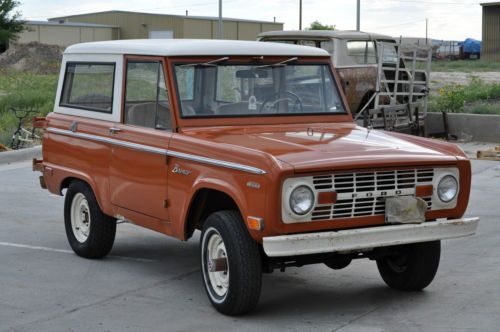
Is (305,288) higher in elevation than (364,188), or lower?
lower

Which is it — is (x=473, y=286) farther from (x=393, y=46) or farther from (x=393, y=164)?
(x=393, y=46)

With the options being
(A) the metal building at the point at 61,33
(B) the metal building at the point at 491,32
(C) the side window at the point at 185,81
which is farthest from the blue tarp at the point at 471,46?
(C) the side window at the point at 185,81

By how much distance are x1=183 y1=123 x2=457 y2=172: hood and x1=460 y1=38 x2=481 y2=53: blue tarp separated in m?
71.8

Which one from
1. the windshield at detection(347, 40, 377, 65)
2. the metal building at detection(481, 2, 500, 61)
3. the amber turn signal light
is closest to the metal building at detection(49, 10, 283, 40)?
the metal building at detection(481, 2, 500, 61)

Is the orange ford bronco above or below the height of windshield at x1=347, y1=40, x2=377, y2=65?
below

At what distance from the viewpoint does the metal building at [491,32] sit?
62625 millimetres

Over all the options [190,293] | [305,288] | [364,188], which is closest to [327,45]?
[305,288]

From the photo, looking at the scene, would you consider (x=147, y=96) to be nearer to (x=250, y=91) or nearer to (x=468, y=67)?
(x=250, y=91)

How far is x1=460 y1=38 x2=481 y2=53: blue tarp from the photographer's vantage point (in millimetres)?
77312

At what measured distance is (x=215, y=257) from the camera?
22.6 feet

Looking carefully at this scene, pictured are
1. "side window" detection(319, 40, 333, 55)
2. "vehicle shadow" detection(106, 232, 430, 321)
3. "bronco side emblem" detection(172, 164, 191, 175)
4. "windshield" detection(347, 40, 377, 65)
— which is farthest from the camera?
"windshield" detection(347, 40, 377, 65)

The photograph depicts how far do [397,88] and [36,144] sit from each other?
6747 millimetres

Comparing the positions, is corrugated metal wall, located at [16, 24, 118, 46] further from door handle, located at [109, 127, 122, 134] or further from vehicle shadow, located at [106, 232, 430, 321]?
door handle, located at [109, 127, 122, 134]

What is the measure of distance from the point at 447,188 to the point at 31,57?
67.2 metres
